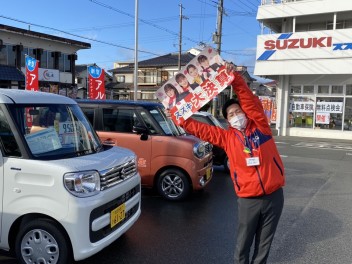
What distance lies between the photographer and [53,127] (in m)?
3.84

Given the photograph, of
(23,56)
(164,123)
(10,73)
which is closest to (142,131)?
(164,123)

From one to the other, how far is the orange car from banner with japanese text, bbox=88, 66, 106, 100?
8875 mm

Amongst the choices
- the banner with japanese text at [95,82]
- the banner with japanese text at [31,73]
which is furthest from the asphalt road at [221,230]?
the banner with japanese text at [31,73]

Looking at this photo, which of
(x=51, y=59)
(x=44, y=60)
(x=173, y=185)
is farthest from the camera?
(x=51, y=59)

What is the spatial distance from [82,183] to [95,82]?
12.5 meters

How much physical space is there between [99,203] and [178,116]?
3.72ft

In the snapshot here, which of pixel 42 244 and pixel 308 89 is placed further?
pixel 308 89

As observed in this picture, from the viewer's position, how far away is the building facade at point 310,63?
1812 centimetres

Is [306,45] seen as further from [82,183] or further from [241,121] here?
[82,183]

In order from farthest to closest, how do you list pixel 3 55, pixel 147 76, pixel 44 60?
pixel 147 76
pixel 44 60
pixel 3 55

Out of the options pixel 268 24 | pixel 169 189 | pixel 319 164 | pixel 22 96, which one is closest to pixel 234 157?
pixel 22 96

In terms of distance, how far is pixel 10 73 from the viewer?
2562 cm

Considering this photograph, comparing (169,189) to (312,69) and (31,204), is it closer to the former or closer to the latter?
(31,204)

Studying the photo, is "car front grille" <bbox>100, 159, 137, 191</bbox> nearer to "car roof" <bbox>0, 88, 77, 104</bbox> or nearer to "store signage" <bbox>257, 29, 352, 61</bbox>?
"car roof" <bbox>0, 88, 77, 104</bbox>
